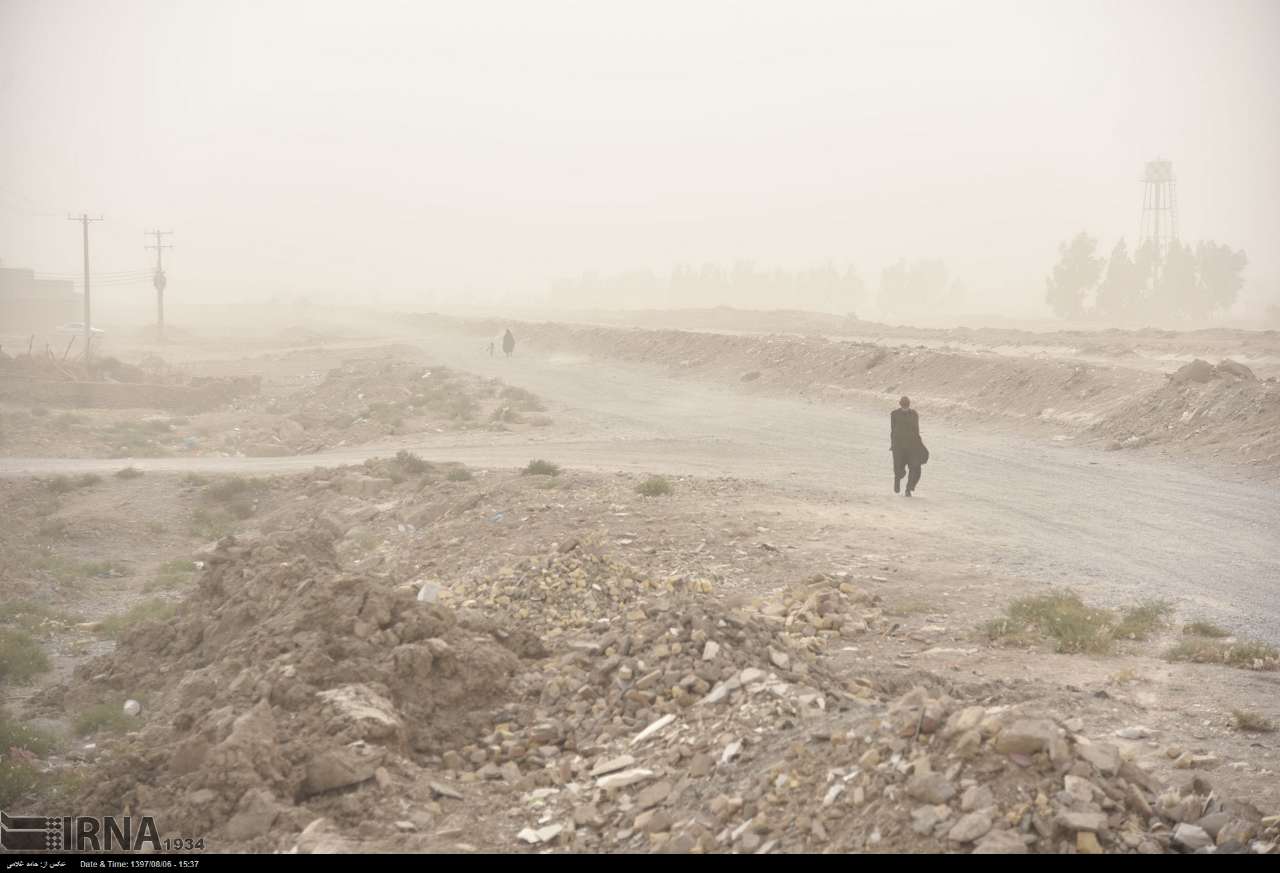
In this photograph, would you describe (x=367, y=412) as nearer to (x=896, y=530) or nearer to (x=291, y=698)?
(x=896, y=530)

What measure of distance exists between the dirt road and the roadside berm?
4145mm

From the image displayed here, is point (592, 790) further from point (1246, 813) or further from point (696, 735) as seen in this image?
point (1246, 813)

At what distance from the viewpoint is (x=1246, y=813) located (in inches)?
267

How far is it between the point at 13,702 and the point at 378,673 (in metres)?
6.98

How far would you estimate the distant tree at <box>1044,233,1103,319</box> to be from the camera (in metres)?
80.9

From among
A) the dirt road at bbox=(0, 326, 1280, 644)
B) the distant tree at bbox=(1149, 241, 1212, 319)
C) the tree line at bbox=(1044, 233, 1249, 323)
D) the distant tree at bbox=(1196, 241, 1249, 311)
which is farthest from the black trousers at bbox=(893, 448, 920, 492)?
the distant tree at bbox=(1196, 241, 1249, 311)

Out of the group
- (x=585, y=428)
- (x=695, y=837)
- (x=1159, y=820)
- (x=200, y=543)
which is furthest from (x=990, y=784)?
(x=585, y=428)

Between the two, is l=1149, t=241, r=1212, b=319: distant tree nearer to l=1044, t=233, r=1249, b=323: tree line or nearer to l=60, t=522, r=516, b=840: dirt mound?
l=1044, t=233, r=1249, b=323: tree line

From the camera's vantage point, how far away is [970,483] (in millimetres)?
20906

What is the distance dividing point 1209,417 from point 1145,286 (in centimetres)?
6461

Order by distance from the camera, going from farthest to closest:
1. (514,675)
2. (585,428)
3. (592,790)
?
(585,428), (514,675), (592,790)

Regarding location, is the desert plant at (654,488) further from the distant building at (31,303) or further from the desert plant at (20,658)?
the distant building at (31,303)

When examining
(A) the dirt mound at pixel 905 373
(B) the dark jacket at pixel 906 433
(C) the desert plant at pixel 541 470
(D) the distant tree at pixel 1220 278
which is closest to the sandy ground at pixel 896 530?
(C) the desert plant at pixel 541 470

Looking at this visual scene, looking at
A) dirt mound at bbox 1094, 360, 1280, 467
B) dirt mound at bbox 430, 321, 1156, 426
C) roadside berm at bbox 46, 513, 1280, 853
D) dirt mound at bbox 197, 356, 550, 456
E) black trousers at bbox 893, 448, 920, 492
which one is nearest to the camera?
roadside berm at bbox 46, 513, 1280, 853
